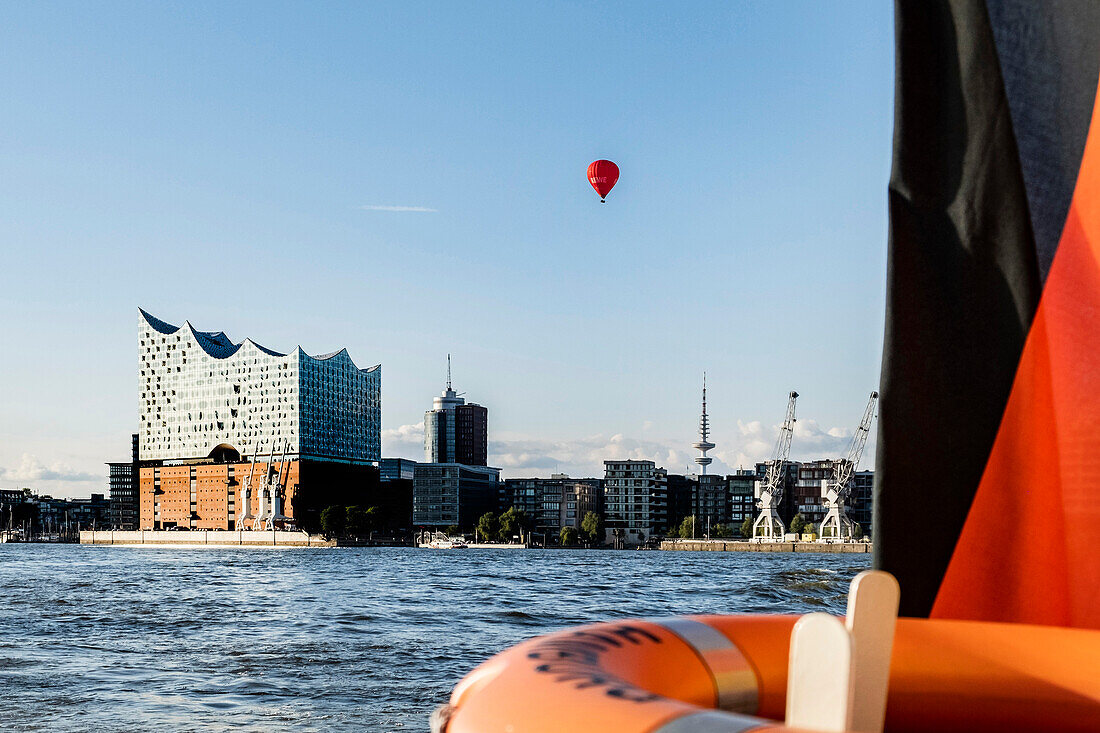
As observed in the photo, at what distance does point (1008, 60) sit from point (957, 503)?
67.2 inches

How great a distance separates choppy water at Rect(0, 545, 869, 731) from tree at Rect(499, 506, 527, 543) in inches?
2960

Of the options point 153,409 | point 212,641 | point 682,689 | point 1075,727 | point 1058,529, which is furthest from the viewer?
point 153,409

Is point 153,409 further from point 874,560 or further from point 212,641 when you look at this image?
point 874,560

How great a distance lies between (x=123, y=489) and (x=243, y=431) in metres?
42.7

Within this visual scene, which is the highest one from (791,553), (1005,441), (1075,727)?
(1005,441)

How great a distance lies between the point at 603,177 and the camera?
71.8 ft

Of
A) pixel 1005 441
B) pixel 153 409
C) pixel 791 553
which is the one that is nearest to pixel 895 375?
pixel 1005 441

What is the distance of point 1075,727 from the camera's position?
9.05ft

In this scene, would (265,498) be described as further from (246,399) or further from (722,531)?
(722,531)

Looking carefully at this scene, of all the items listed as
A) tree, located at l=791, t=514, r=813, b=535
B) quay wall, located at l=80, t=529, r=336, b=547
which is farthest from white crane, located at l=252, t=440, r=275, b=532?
tree, located at l=791, t=514, r=813, b=535

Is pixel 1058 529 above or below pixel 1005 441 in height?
below

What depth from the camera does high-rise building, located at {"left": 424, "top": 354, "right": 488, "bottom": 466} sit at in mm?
179250

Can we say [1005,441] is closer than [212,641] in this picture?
Yes

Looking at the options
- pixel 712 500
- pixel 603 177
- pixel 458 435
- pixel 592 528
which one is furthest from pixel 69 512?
pixel 603 177
